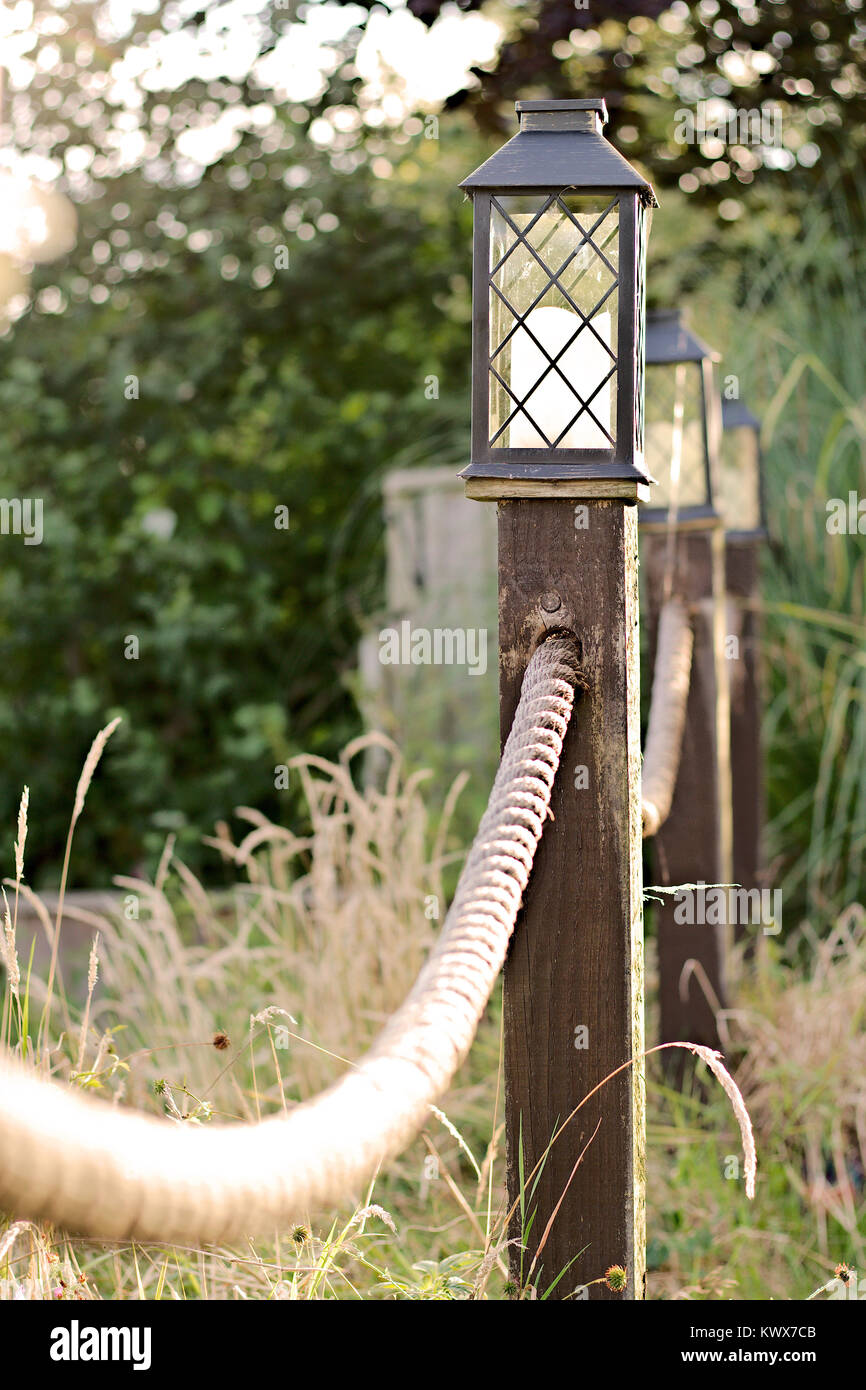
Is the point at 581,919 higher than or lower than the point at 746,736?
lower

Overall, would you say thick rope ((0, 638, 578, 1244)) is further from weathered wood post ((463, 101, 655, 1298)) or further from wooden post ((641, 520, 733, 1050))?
wooden post ((641, 520, 733, 1050))

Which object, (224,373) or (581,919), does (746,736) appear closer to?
(581,919)

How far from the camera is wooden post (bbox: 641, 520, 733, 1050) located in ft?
8.71

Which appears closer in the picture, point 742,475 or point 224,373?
point 742,475

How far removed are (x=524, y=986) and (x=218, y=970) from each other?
4.36 feet

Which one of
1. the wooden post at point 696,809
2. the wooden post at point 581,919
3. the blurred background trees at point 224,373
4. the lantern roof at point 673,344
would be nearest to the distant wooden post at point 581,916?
the wooden post at point 581,919

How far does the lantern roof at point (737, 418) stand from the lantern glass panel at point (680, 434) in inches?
22.8

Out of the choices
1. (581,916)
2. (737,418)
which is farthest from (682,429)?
(581,916)

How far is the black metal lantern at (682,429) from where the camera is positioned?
8.58ft

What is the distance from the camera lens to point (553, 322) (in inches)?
53.6

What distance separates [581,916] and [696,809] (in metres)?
1.36

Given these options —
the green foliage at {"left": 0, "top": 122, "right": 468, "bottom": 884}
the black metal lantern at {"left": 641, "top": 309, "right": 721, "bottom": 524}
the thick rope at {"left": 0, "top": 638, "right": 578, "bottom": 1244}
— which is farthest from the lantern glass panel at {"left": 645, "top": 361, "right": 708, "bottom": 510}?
the green foliage at {"left": 0, "top": 122, "right": 468, "bottom": 884}

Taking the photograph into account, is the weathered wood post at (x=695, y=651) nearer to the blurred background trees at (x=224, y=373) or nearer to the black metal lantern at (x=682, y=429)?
the black metal lantern at (x=682, y=429)
